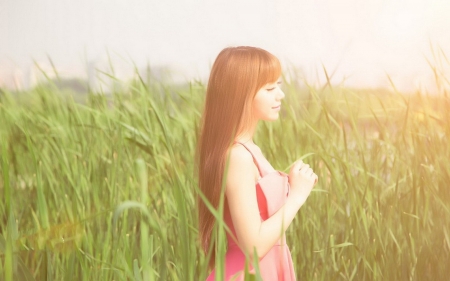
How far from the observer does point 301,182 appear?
2.82 ft

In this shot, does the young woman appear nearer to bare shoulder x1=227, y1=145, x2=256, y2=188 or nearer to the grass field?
bare shoulder x1=227, y1=145, x2=256, y2=188

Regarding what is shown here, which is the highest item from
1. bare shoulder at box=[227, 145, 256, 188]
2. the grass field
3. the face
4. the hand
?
the face

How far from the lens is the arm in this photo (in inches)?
31.8

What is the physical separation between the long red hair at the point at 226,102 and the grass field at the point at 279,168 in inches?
7.0

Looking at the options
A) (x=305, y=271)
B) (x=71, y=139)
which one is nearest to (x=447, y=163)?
(x=305, y=271)

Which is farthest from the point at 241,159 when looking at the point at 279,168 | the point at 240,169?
the point at 279,168

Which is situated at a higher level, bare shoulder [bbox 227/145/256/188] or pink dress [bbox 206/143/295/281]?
bare shoulder [bbox 227/145/256/188]

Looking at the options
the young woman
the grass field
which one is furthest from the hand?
the grass field

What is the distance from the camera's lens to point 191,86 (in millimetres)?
1444

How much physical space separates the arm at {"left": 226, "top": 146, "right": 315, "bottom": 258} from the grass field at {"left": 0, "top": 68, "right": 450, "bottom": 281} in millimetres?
237

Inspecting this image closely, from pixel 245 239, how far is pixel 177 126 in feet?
1.97

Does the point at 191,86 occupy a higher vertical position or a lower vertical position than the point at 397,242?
higher

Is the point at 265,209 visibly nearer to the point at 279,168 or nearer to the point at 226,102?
the point at 226,102

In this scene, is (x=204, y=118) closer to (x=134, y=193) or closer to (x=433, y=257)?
(x=134, y=193)
